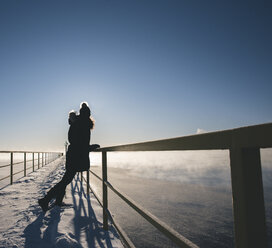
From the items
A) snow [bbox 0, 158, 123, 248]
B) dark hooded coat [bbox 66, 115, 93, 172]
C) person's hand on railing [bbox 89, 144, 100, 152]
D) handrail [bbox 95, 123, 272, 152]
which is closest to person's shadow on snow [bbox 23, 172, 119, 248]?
snow [bbox 0, 158, 123, 248]

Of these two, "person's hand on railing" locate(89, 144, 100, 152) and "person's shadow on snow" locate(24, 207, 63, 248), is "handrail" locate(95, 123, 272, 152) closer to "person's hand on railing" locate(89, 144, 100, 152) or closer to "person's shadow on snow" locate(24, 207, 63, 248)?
"person's shadow on snow" locate(24, 207, 63, 248)

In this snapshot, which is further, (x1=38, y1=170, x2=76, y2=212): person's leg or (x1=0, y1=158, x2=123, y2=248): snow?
(x1=38, y1=170, x2=76, y2=212): person's leg

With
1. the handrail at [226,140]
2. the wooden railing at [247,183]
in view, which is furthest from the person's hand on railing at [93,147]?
the wooden railing at [247,183]

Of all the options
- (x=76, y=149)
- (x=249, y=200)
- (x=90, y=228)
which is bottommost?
(x=90, y=228)

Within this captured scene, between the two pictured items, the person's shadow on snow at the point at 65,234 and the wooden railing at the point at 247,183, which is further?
the person's shadow on snow at the point at 65,234

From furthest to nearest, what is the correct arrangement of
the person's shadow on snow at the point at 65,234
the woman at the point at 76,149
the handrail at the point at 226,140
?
the woman at the point at 76,149 < the person's shadow on snow at the point at 65,234 < the handrail at the point at 226,140

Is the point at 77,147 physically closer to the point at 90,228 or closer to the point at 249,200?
the point at 90,228

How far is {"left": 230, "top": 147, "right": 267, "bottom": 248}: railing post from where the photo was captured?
522mm

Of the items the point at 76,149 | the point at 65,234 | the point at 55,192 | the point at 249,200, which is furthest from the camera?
the point at 76,149

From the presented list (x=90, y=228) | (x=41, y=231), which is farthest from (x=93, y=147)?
(x=41, y=231)

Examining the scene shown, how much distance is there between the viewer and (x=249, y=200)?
53 centimetres

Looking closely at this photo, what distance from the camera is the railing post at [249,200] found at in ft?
1.71

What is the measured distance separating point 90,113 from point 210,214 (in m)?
4.94

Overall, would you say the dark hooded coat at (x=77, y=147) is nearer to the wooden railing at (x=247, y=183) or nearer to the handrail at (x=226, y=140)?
the handrail at (x=226, y=140)
